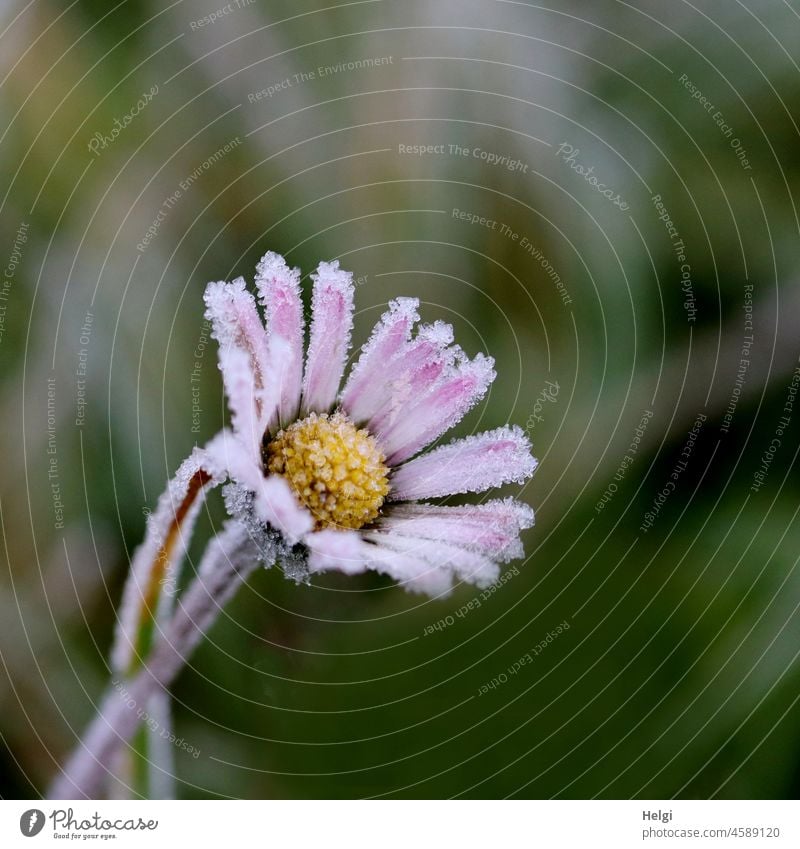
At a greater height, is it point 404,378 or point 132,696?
point 404,378

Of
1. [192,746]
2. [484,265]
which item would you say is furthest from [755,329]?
[192,746]

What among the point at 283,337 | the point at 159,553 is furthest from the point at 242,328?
the point at 159,553

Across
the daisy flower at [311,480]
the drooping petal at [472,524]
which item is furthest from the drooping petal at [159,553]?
the drooping petal at [472,524]

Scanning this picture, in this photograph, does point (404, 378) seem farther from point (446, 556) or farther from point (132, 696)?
point (132, 696)

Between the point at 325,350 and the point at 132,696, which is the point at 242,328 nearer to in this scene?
the point at 325,350

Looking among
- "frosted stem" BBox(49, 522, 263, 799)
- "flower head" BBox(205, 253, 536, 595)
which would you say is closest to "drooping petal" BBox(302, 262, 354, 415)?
"flower head" BBox(205, 253, 536, 595)

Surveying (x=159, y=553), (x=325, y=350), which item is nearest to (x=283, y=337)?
(x=325, y=350)
